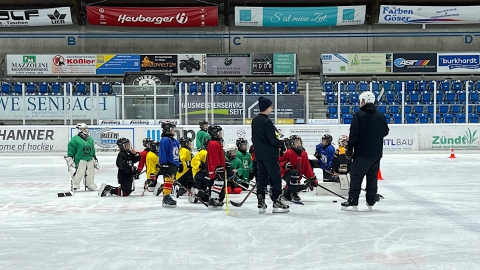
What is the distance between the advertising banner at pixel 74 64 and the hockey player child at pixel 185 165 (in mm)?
20082

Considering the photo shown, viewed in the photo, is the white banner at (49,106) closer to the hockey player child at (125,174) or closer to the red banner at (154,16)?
the red banner at (154,16)

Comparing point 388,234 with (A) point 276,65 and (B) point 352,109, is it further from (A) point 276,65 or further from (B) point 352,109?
(A) point 276,65

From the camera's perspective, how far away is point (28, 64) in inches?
1093

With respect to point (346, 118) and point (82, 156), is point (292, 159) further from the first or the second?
point (346, 118)

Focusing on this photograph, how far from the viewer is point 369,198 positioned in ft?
24.2

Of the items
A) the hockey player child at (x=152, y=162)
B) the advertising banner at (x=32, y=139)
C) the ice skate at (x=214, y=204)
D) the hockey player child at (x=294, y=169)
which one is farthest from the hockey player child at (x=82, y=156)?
the advertising banner at (x=32, y=139)

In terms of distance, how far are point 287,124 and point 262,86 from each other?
6058 mm

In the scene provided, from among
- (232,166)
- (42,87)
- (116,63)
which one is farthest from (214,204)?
(116,63)

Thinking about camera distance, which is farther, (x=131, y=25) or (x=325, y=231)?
(x=131, y=25)

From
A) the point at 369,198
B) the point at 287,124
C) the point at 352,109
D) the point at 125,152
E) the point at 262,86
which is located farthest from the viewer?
the point at 262,86

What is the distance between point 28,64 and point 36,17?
8.16ft

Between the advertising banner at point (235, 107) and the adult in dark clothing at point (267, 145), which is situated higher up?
the advertising banner at point (235, 107)

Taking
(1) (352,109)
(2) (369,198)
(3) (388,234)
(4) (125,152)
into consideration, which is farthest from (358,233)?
(1) (352,109)

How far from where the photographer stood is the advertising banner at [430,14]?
91.9 feet
